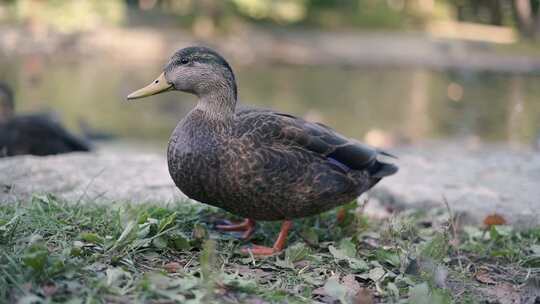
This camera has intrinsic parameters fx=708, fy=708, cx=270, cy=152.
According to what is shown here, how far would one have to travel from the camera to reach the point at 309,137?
320 centimetres

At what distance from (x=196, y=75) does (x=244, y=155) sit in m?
0.42

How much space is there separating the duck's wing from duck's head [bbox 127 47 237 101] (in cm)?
16

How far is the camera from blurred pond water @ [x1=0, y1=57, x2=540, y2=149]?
35.8 feet

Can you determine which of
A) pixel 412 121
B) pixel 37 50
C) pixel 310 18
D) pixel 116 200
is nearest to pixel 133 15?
pixel 310 18

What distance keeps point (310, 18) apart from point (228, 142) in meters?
23.2

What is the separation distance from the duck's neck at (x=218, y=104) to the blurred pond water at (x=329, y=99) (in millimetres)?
6391

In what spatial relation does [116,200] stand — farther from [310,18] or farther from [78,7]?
[310,18]

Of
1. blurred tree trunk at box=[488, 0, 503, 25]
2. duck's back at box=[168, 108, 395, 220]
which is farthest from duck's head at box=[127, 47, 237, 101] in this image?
blurred tree trunk at box=[488, 0, 503, 25]

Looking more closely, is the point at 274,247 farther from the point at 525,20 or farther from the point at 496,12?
the point at 496,12

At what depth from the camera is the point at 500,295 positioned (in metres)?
2.85

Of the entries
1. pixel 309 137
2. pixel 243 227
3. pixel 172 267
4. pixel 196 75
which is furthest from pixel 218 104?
pixel 172 267

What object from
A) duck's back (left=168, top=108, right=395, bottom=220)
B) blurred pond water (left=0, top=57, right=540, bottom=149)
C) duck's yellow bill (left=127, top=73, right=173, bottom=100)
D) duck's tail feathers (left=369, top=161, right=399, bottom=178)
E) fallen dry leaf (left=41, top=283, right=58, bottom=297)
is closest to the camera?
fallen dry leaf (left=41, top=283, right=58, bottom=297)

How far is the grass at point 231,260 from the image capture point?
7.64 feet

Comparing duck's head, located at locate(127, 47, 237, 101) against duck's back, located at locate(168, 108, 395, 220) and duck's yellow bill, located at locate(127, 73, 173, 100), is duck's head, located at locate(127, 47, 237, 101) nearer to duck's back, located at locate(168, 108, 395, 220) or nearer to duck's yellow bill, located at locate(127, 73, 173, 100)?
duck's yellow bill, located at locate(127, 73, 173, 100)
